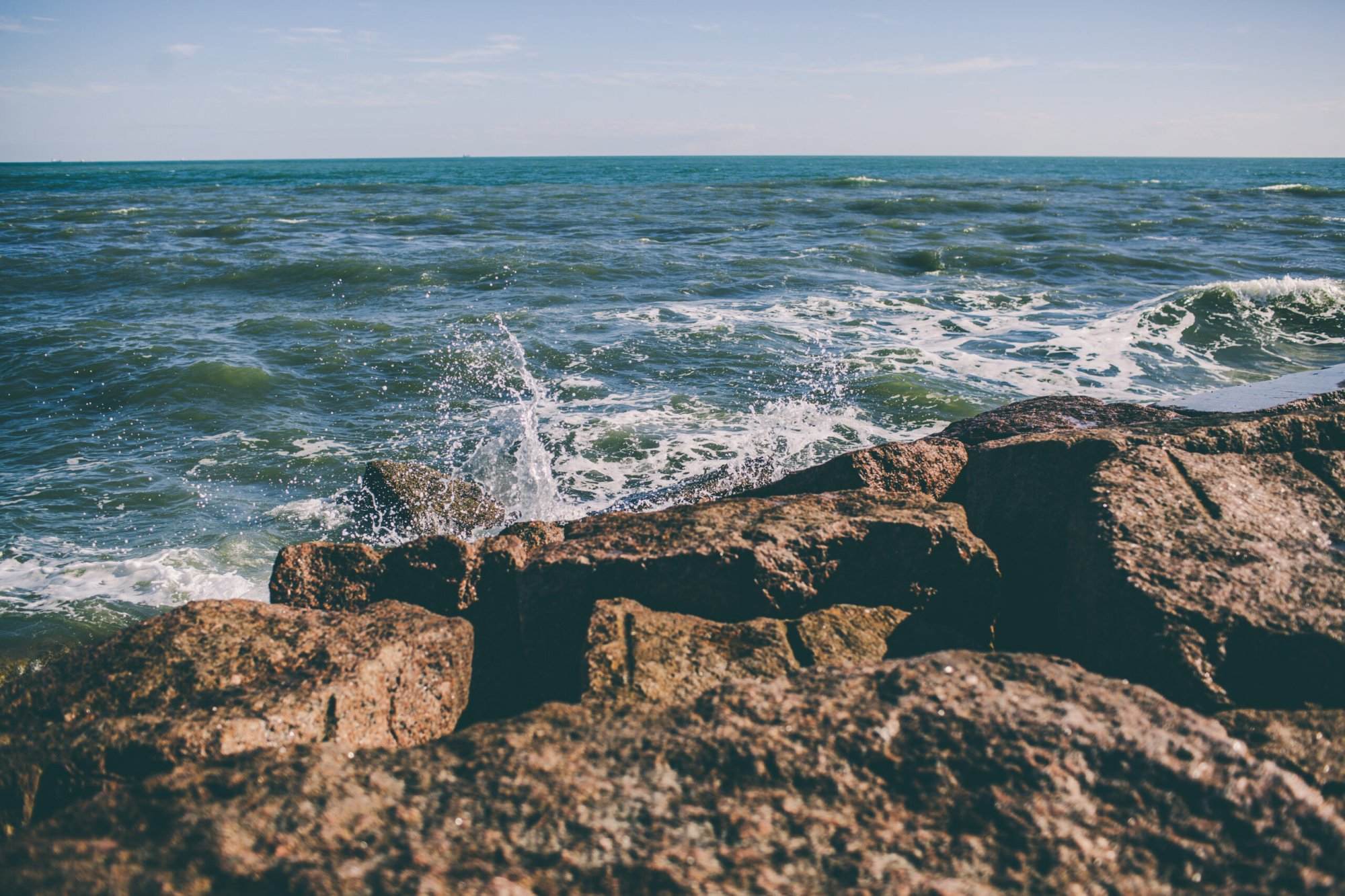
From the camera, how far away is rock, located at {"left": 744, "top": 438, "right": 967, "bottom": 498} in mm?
4098

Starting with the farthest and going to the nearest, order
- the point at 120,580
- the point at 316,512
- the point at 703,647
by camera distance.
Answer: the point at 316,512, the point at 120,580, the point at 703,647

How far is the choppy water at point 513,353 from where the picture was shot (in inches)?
246

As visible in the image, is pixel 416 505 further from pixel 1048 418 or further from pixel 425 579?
pixel 1048 418

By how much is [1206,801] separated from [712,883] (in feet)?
3.70

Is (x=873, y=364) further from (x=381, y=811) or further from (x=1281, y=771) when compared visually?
(x=381, y=811)

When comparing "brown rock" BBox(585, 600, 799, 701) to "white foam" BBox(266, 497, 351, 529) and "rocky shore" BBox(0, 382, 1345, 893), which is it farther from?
"white foam" BBox(266, 497, 351, 529)

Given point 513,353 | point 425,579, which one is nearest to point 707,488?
point 425,579

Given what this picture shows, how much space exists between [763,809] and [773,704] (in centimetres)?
34

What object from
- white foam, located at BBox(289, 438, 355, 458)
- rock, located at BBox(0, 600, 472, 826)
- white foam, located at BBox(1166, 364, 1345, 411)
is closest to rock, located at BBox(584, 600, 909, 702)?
rock, located at BBox(0, 600, 472, 826)

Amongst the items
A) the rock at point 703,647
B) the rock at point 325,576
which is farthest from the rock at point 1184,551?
the rock at point 325,576

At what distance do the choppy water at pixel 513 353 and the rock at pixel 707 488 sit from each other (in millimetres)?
266

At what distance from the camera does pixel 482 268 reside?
15289 mm

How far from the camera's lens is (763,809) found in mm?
1739

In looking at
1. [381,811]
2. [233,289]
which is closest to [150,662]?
[381,811]
